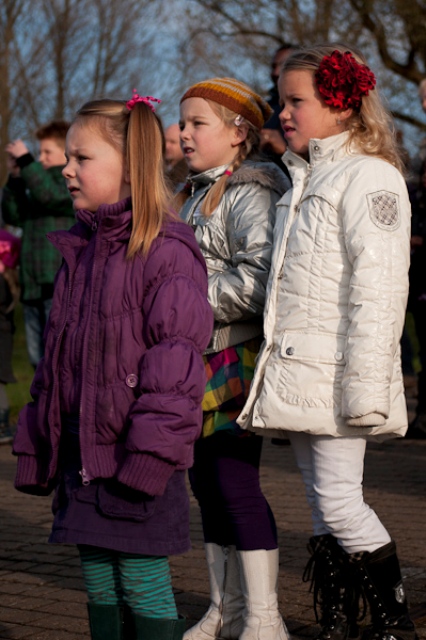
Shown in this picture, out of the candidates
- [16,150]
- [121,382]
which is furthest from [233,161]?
[16,150]

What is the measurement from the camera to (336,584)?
3707 mm

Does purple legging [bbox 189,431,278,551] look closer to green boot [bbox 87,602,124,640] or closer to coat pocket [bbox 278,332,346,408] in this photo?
coat pocket [bbox 278,332,346,408]

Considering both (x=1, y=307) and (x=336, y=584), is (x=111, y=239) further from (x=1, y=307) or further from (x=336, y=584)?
(x=1, y=307)

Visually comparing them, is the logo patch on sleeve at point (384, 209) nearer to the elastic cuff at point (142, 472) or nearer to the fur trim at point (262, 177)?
the fur trim at point (262, 177)

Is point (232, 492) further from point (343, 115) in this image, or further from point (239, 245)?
point (343, 115)

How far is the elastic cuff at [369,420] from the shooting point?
3.52 meters

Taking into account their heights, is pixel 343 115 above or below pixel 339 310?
above

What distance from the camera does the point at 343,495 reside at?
3.66m

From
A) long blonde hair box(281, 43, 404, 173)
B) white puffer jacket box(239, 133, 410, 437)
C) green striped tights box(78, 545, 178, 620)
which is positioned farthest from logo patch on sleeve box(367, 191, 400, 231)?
green striped tights box(78, 545, 178, 620)

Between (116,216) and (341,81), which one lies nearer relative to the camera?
(116,216)

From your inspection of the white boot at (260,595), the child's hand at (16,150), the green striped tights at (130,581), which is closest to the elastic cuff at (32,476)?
the green striped tights at (130,581)

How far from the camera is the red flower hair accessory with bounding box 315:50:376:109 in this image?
3855 millimetres

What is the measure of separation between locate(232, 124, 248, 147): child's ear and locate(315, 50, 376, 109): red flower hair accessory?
46cm

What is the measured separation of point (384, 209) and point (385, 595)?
1.23 metres
